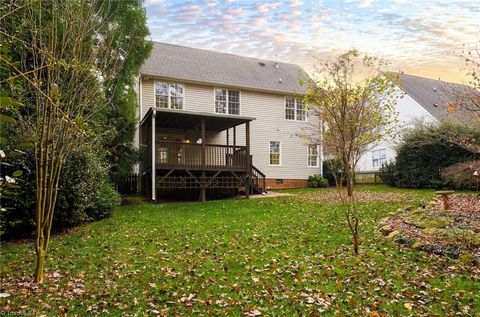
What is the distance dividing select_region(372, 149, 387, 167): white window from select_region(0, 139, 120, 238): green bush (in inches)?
798

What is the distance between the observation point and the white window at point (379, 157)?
25734 millimetres

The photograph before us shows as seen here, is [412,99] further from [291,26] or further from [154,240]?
[154,240]

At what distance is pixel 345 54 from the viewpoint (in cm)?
1408

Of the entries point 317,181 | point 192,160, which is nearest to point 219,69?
point 192,160

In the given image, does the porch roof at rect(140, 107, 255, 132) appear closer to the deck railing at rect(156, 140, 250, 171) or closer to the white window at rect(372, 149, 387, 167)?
the deck railing at rect(156, 140, 250, 171)

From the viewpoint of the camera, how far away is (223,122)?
676 inches

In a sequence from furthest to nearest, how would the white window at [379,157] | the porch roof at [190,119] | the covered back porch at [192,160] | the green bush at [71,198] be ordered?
the white window at [379,157], the covered back porch at [192,160], the porch roof at [190,119], the green bush at [71,198]

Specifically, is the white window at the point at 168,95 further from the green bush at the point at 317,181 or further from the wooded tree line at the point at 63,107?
the green bush at the point at 317,181

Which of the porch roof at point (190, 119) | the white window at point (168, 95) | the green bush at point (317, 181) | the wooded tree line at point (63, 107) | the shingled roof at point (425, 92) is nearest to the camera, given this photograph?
the wooded tree line at point (63, 107)

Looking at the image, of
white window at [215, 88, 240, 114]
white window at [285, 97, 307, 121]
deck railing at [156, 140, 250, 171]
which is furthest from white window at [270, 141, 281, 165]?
deck railing at [156, 140, 250, 171]

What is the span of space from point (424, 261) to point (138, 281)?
192 inches

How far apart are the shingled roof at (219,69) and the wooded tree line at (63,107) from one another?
381 centimetres

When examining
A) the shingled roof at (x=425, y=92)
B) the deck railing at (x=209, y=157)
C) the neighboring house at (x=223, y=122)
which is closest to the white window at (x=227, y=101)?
the neighboring house at (x=223, y=122)

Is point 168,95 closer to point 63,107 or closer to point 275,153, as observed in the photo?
point 275,153
